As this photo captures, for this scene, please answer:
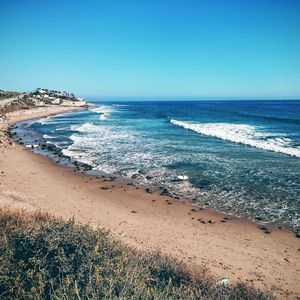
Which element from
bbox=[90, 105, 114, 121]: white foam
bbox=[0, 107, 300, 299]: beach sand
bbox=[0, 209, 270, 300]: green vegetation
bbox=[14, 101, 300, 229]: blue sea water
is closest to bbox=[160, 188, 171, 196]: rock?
bbox=[14, 101, 300, 229]: blue sea water

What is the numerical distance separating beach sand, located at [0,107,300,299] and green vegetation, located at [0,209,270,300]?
1852 mm

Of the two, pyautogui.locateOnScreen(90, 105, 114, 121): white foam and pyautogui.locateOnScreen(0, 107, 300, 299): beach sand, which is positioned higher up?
pyautogui.locateOnScreen(90, 105, 114, 121): white foam

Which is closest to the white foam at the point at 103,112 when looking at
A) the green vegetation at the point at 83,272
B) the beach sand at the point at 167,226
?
the beach sand at the point at 167,226

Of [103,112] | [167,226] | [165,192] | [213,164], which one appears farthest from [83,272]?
[103,112]

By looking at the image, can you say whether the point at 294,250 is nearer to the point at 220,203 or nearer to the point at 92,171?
the point at 220,203

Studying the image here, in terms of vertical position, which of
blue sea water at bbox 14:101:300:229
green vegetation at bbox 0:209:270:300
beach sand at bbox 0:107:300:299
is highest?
green vegetation at bbox 0:209:270:300

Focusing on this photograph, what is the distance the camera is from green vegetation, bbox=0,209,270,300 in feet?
16.6

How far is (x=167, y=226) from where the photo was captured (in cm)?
1272

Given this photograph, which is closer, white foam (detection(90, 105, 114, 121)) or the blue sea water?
the blue sea water

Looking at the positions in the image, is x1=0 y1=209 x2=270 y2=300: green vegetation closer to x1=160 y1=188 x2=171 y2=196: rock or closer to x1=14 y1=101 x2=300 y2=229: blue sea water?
x1=14 y1=101 x2=300 y2=229: blue sea water

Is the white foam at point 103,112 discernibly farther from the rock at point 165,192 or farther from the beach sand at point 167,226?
the rock at point 165,192

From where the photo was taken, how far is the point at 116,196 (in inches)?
648

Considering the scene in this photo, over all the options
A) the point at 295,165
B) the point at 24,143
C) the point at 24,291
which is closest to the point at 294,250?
the point at 24,291

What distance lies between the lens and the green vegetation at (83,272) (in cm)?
506
